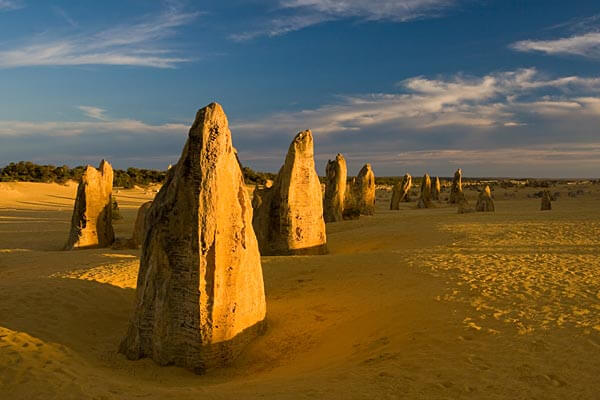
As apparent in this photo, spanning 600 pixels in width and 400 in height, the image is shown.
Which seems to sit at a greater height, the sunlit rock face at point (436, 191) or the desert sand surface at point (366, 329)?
the sunlit rock face at point (436, 191)

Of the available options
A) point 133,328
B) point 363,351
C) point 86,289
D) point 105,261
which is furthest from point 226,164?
point 105,261

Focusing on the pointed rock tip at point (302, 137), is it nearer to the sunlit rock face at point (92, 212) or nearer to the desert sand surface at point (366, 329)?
the desert sand surface at point (366, 329)

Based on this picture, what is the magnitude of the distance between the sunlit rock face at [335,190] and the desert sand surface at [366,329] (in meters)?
10.5

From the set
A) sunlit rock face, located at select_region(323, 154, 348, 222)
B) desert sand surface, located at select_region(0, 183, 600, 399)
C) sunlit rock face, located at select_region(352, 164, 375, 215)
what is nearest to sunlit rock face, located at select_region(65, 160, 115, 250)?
desert sand surface, located at select_region(0, 183, 600, 399)

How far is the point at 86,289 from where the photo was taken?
9.67 m

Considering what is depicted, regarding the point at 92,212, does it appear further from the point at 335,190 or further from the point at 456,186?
the point at 456,186

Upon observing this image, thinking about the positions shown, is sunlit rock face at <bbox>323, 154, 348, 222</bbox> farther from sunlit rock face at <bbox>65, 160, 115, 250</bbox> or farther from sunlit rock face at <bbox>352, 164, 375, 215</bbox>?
sunlit rock face at <bbox>65, 160, 115, 250</bbox>

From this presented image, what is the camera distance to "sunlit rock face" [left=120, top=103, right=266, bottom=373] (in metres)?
6.60

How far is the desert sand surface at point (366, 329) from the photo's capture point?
16.6ft

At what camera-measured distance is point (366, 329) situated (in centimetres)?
716

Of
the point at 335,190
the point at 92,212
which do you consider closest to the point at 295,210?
the point at 92,212

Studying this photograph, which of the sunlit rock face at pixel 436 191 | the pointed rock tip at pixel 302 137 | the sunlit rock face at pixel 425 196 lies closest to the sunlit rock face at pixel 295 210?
the pointed rock tip at pixel 302 137

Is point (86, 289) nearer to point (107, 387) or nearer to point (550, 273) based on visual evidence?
point (107, 387)

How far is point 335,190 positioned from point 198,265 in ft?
59.9
